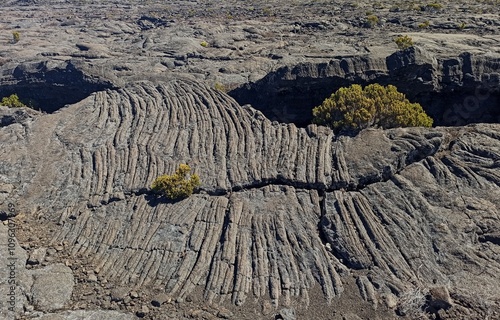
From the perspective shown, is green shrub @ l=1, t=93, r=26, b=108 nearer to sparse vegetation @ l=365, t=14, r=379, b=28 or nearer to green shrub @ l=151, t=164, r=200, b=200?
green shrub @ l=151, t=164, r=200, b=200

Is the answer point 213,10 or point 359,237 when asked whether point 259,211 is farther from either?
point 213,10

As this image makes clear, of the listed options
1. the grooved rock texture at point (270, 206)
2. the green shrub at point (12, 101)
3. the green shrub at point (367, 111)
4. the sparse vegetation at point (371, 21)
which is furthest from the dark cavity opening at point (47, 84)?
the sparse vegetation at point (371, 21)

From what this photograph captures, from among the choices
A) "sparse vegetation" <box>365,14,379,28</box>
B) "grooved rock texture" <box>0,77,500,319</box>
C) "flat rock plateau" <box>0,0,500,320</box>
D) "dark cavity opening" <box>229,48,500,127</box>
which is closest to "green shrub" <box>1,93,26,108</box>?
"flat rock plateau" <box>0,0,500,320</box>

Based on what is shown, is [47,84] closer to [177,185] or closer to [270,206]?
[177,185]

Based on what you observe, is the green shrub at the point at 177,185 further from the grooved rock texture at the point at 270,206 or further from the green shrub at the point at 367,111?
the green shrub at the point at 367,111

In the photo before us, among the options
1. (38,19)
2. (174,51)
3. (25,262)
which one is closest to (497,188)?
(25,262)

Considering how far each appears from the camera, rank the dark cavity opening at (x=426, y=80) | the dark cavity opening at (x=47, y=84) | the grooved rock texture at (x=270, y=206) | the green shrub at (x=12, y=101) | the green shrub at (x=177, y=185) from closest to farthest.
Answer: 1. the grooved rock texture at (x=270, y=206)
2. the green shrub at (x=177, y=185)
3. the dark cavity opening at (x=426, y=80)
4. the green shrub at (x=12, y=101)
5. the dark cavity opening at (x=47, y=84)

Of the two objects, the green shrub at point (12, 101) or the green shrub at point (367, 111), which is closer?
the green shrub at point (367, 111)
